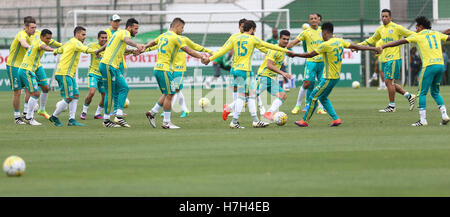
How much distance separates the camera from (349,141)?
11.3 m

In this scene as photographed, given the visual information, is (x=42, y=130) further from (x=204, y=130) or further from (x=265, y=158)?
(x=265, y=158)

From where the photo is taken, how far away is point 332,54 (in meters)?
14.1

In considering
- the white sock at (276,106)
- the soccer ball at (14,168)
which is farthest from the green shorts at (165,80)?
the soccer ball at (14,168)

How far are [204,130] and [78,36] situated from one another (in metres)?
3.91

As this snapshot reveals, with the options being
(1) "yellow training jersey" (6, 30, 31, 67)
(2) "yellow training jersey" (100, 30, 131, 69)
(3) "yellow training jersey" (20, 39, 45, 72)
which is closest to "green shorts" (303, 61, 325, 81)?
(2) "yellow training jersey" (100, 30, 131, 69)

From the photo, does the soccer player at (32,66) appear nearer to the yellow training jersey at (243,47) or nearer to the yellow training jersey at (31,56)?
the yellow training jersey at (31,56)

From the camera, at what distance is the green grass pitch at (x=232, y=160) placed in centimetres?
760

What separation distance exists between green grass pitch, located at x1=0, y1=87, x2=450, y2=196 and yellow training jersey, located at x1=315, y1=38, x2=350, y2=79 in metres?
1.05

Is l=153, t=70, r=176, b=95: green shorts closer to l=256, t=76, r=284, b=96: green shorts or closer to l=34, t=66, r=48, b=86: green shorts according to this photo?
l=256, t=76, r=284, b=96: green shorts

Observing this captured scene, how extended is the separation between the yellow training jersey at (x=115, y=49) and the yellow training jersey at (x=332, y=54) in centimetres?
395

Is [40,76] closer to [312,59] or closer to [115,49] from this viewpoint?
[115,49]
